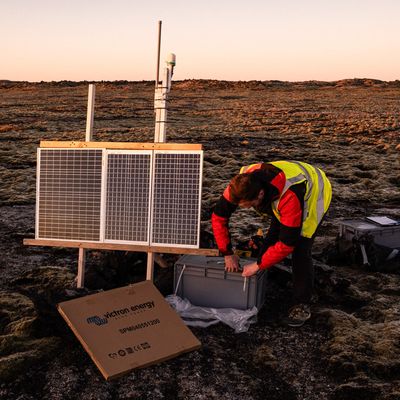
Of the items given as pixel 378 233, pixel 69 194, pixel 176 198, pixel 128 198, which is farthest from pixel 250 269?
pixel 378 233

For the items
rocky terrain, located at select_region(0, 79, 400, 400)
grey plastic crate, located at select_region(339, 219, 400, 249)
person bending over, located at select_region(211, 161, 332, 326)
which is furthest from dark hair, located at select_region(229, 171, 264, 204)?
grey plastic crate, located at select_region(339, 219, 400, 249)

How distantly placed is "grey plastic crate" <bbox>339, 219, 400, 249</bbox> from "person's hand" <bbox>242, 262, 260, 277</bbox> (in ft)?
7.62

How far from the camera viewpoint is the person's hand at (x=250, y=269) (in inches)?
196

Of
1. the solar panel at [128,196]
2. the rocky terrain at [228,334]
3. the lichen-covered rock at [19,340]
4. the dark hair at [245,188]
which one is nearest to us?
the rocky terrain at [228,334]

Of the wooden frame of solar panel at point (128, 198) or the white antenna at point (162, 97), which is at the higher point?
the white antenna at point (162, 97)

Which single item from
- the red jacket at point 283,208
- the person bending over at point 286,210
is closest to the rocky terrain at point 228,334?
the person bending over at point 286,210

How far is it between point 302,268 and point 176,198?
150cm

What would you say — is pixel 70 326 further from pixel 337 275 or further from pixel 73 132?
pixel 73 132

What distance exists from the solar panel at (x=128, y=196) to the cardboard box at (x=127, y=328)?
71 cm

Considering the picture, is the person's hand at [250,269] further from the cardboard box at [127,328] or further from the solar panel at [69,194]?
the solar panel at [69,194]

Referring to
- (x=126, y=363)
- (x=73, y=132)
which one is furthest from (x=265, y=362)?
(x=73, y=132)

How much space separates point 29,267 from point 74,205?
5.42 feet

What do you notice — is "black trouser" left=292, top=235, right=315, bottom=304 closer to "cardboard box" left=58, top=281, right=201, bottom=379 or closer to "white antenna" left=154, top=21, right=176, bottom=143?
"cardboard box" left=58, top=281, right=201, bottom=379

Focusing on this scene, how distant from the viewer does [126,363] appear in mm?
4238
